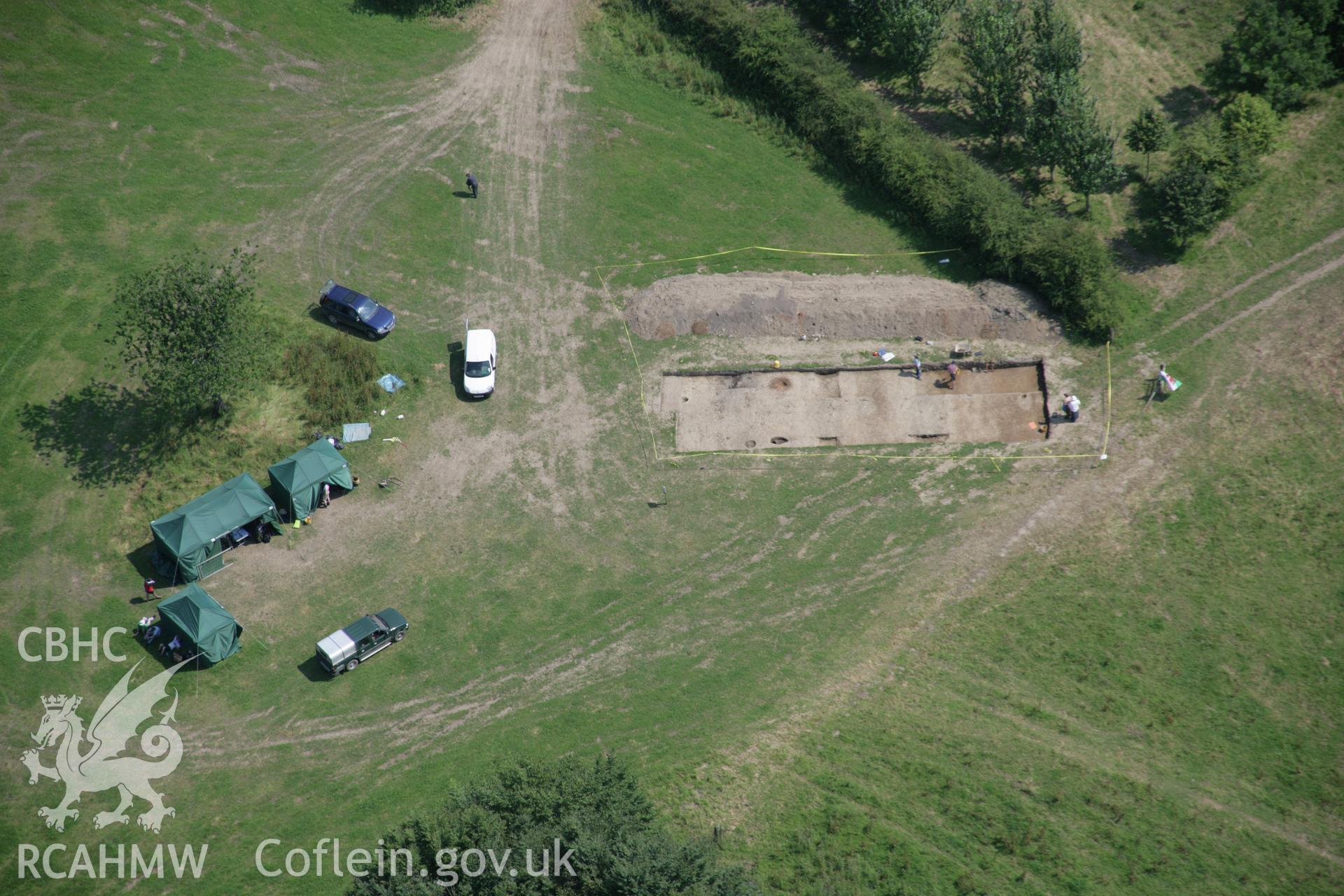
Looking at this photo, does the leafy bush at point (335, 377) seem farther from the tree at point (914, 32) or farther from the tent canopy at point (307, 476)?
the tree at point (914, 32)

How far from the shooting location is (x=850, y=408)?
50938mm

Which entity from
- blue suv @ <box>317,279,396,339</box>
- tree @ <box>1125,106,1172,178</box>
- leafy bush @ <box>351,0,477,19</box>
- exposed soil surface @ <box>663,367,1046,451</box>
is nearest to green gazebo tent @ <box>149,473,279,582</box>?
blue suv @ <box>317,279,396,339</box>

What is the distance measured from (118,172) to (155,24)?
41.9 ft

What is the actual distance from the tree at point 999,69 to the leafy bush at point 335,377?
40168mm

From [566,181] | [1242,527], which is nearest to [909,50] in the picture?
[566,181]

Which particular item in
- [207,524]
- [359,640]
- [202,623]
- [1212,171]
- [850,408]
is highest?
[1212,171]

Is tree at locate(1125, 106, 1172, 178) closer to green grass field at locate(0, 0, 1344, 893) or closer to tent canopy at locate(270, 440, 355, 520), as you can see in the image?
green grass field at locate(0, 0, 1344, 893)

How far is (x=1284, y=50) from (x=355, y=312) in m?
56.6

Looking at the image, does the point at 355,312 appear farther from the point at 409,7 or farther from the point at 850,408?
the point at 409,7

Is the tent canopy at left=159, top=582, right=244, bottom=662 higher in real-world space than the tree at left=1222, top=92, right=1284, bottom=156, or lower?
lower

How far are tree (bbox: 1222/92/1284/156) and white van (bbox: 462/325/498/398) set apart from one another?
43.8m

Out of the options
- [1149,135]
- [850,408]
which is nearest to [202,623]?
[850,408]

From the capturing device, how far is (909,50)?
204 ft

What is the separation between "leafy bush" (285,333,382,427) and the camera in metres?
49.5
